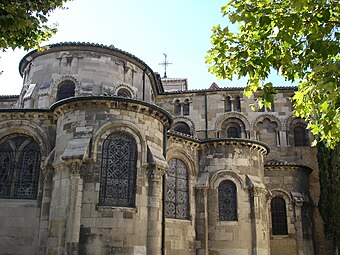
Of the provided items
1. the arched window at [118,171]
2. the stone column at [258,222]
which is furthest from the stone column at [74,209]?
the stone column at [258,222]

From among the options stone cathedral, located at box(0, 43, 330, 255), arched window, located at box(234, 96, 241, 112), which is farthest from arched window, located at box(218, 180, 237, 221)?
arched window, located at box(234, 96, 241, 112)

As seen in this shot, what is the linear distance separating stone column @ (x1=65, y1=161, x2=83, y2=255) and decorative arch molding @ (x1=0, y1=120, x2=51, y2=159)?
2.63 meters

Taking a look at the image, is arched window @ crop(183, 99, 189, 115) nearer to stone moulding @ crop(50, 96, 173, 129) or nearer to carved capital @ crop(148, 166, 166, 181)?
stone moulding @ crop(50, 96, 173, 129)

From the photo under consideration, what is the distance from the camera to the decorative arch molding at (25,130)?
1617cm

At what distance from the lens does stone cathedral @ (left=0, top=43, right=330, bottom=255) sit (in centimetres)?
1410

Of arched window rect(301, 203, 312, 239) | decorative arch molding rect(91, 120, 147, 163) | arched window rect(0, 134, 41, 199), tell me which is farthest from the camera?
arched window rect(301, 203, 312, 239)

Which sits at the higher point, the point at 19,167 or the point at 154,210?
the point at 19,167

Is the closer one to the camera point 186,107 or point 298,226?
point 298,226

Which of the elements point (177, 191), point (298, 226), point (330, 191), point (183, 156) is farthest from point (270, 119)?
point (177, 191)

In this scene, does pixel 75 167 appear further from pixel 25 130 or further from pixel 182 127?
pixel 182 127

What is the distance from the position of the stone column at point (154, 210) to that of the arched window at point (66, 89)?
8192mm

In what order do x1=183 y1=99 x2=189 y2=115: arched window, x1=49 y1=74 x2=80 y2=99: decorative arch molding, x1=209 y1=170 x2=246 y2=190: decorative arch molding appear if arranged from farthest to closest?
x1=183 y1=99 x2=189 y2=115: arched window < x1=49 y1=74 x2=80 y2=99: decorative arch molding < x1=209 y1=170 x2=246 y2=190: decorative arch molding

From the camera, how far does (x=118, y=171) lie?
48.0 feet

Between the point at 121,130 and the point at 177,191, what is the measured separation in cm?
477
